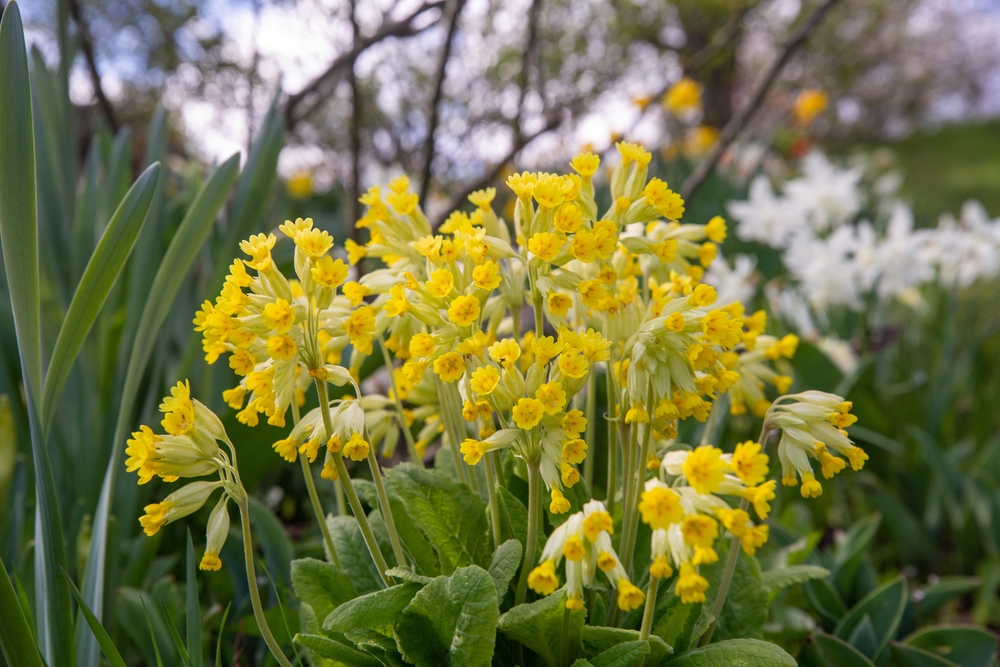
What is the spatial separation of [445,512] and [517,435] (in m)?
0.25

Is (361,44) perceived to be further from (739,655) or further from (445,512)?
(739,655)

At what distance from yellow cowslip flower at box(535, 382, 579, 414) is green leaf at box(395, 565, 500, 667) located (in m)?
0.21

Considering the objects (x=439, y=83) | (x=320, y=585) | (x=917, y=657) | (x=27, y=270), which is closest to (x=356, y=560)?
(x=320, y=585)

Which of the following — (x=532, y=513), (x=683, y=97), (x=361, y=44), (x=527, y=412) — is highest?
(x=683, y=97)

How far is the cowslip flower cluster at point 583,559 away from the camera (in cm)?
72

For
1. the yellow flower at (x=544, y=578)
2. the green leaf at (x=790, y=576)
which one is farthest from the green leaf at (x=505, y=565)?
the green leaf at (x=790, y=576)

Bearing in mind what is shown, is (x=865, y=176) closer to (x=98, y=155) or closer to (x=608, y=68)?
(x=608, y=68)

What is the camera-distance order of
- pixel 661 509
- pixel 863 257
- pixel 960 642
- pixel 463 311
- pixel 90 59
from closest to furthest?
1. pixel 661 509
2. pixel 463 311
3. pixel 960 642
4. pixel 90 59
5. pixel 863 257

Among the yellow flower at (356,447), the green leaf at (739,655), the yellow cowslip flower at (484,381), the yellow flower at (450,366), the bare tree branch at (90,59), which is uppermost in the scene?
the bare tree branch at (90,59)

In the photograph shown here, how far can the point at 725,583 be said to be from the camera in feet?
2.97

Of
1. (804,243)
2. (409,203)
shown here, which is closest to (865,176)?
(804,243)

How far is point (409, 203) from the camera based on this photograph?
984 mm

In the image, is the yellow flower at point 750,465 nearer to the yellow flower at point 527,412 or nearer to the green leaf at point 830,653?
the yellow flower at point 527,412

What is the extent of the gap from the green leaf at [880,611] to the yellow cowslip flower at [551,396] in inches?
35.6
